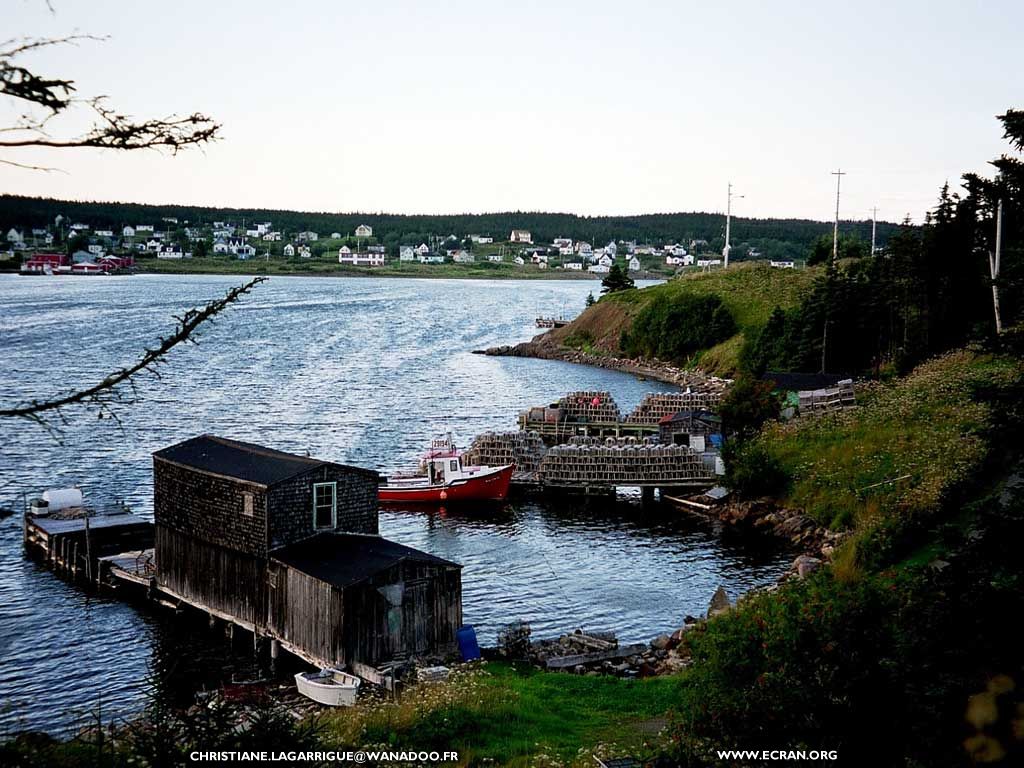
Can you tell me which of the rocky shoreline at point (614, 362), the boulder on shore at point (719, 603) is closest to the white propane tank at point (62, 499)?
the boulder on shore at point (719, 603)

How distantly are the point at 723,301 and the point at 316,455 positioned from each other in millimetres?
63005

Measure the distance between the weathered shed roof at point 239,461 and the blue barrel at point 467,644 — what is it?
571cm

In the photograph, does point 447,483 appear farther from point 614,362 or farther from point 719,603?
point 614,362

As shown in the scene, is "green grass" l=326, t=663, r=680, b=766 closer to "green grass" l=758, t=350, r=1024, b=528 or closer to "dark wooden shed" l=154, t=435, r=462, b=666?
"dark wooden shed" l=154, t=435, r=462, b=666

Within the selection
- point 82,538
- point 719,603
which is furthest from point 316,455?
point 719,603

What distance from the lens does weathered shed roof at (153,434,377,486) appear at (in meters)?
29.7

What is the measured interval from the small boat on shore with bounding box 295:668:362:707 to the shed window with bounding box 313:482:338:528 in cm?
500

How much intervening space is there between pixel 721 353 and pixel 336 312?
80.8m

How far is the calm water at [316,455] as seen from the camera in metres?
30.4

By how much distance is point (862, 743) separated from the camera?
52.5ft

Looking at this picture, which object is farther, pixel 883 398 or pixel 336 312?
pixel 336 312

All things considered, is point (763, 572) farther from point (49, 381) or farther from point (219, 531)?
point (49, 381)

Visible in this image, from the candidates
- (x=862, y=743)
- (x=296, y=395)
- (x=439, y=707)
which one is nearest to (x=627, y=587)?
(x=439, y=707)

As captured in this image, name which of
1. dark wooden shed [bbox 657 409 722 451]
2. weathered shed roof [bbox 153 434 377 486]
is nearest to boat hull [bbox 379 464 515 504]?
dark wooden shed [bbox 657 409 722 451]
